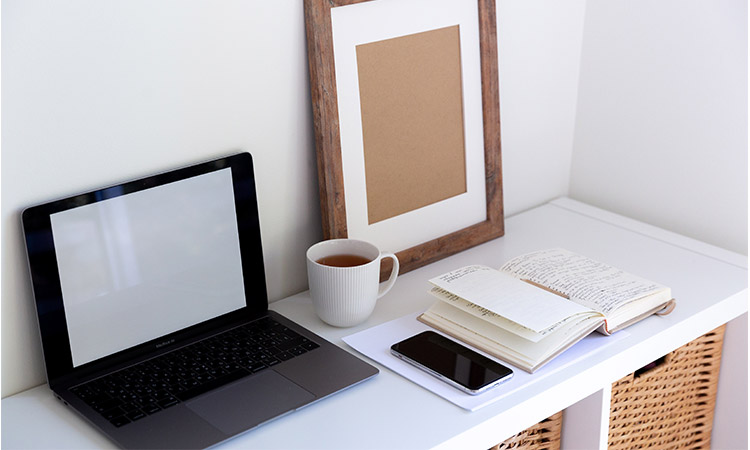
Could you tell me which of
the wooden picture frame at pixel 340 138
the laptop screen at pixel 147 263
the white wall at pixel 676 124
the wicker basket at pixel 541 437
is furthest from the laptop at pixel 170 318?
the white wall at pixel 676 124

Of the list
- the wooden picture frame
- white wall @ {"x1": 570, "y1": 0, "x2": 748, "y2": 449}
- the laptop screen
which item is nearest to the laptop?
the laptop screen

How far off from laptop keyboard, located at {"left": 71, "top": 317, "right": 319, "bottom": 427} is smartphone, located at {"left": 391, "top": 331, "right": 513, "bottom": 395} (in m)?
0.13

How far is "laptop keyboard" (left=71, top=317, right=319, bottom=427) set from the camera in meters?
0.98

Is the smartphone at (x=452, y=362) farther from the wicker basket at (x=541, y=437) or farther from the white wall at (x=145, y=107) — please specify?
the white wall at (x=145, y=107)

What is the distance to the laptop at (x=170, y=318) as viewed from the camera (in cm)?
98

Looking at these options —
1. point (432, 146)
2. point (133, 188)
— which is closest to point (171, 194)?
point (133, 188)

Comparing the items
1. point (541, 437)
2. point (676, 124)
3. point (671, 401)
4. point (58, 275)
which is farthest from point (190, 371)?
point (676, 124)

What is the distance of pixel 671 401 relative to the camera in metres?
1.37

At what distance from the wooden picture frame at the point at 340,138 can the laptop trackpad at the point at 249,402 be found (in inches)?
11.2

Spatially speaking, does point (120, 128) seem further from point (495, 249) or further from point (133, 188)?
point (495, 249)

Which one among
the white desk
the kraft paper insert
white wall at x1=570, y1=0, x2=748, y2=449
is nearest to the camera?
the white desk

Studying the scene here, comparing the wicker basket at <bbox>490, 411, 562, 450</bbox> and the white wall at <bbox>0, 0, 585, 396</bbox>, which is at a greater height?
the white wall at <bbox>0, 0, 585, 396</bbox>

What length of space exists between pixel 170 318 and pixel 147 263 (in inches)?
3.3

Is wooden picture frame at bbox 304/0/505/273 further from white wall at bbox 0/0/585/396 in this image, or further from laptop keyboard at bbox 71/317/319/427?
laptop keyboard at bbox 71/317/319/427
